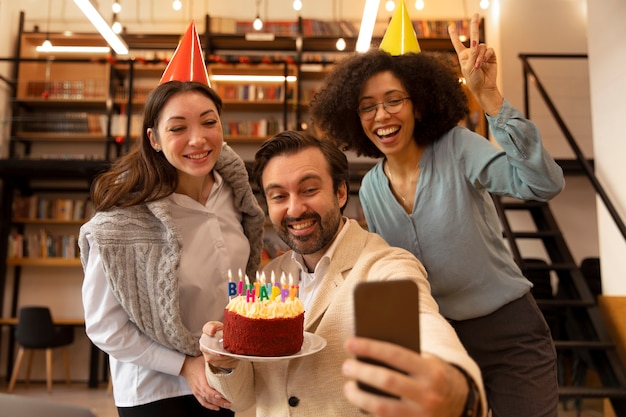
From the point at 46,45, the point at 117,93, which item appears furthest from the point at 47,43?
the point at 117,93

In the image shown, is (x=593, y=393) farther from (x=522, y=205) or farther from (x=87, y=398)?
(x=87, y=398)

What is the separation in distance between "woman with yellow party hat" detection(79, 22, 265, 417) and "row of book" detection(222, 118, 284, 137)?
5.26 m

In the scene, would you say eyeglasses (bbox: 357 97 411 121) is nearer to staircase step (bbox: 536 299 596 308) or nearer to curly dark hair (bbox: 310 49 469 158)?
curly dark hair (bbox: 310 49 469 158)

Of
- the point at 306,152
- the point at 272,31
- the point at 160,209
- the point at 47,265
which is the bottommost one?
the point at 47,265

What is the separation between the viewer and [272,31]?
297 inches

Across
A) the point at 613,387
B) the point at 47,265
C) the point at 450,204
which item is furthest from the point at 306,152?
the point at 47,265

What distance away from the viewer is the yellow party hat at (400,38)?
6.54 ft

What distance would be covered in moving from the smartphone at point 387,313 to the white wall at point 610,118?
3867 mm

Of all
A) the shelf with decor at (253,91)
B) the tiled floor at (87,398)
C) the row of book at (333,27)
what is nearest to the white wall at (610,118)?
the tiled floor at (87,398)

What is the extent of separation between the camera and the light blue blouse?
1.51 metres

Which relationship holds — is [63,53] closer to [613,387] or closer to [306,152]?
[306,152]

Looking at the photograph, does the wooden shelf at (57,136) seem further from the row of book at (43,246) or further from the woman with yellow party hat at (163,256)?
the woman with yellow party hat at (163,256)

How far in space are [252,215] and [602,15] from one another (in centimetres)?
384

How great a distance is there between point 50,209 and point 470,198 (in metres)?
6.77
